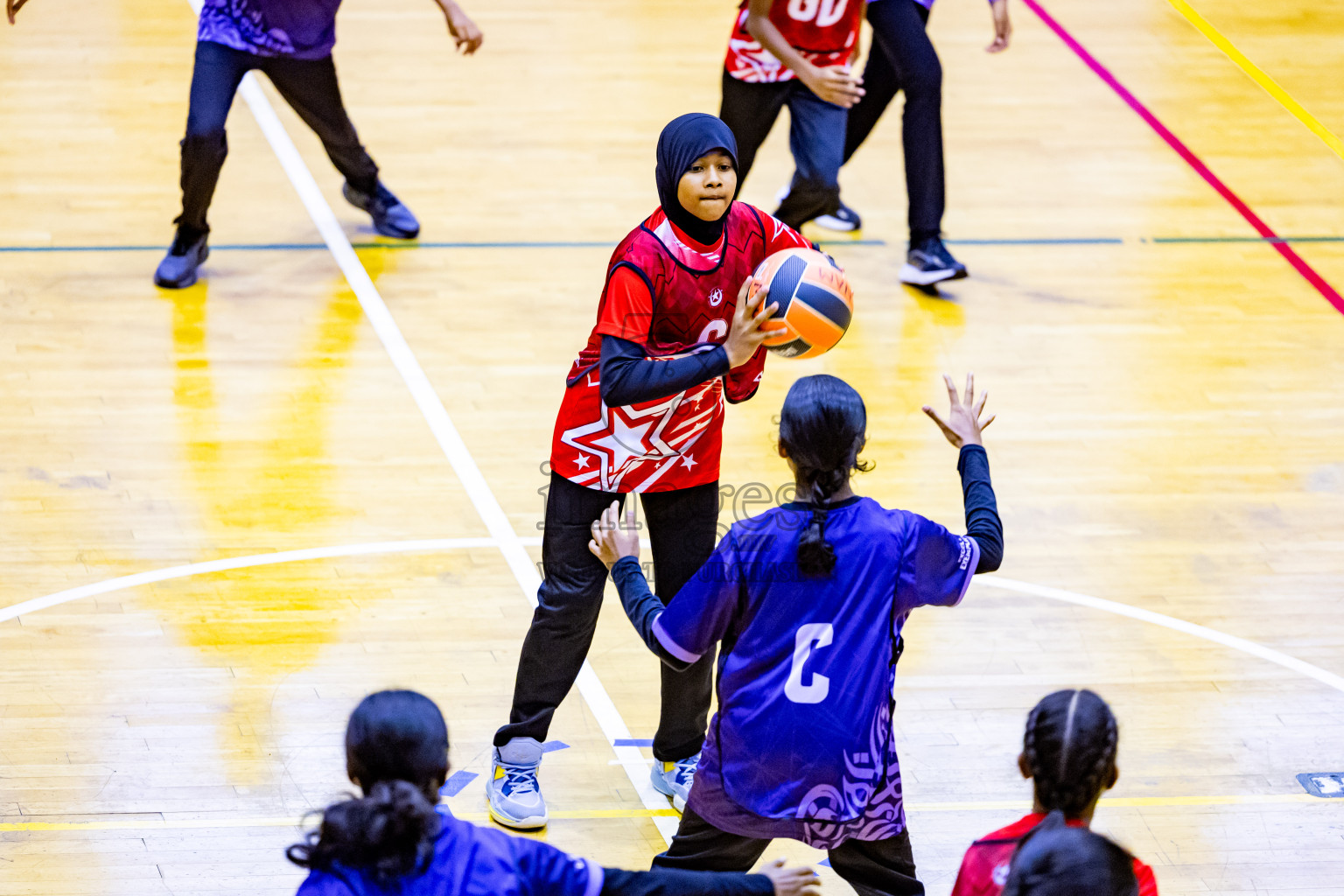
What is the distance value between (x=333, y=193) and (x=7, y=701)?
4.18 metres

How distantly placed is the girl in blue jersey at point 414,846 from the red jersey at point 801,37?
15.7 ft

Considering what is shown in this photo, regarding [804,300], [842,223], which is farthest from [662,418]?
[842,223]

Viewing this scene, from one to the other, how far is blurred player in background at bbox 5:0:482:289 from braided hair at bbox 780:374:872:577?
4271mm

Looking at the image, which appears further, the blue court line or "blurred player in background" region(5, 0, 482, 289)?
the blue court line

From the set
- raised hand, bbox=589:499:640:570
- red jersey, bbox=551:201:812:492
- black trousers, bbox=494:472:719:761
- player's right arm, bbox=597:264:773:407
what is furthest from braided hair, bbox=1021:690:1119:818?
black trousers, bbox=494:472:719:761

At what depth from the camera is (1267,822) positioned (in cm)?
435

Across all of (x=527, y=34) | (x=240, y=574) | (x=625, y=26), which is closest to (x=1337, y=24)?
(x=625, y=26)

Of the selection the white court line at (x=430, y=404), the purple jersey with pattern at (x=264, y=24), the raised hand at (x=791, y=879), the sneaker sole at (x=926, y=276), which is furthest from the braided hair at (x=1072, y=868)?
the purple jersey with pattern at (x=264, y=24)

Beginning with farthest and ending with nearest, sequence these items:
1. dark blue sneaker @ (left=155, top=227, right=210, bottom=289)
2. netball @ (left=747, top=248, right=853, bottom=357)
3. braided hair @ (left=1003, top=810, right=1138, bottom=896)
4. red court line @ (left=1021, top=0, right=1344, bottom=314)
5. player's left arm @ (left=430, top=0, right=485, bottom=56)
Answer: red court line @ (left=1021, top=0, right=1344, bottom=314)
dark blue sneaker @ (left=155, top=227, right=210, bottom=289)
player's left arm @ (left=430, top=0, right=485, bottom=56)
netball @ (left=747, top=248, right=853, bottom=357)
braided hair @ (left=1003, top=810, right=1138, bottom=896)

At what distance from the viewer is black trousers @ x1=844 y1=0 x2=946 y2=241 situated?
7.20 meters

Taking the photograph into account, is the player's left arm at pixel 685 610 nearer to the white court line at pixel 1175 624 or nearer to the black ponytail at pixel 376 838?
the black ponytail at pixel 376 838

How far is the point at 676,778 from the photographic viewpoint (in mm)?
4355

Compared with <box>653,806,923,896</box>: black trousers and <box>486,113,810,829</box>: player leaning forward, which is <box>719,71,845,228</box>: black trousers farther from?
<box>653,806,923,896</box>: black trousers

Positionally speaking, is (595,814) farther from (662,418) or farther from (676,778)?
(662,418)
